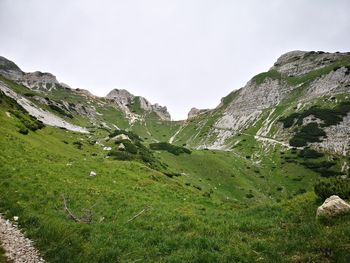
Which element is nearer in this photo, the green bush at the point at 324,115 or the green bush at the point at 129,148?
the green bush at the point at 129,148

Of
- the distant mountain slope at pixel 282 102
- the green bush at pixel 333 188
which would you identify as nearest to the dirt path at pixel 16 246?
the green bush at pixel 333 188

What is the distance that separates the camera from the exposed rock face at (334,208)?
14953mm

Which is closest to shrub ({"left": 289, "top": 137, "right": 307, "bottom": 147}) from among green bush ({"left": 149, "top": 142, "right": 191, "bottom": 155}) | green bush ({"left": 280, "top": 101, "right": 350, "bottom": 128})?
green bush ({"left": 280, "top": 101, "right": 350, "bottom": 128})

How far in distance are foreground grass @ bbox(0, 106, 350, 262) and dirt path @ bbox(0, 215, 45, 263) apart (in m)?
0.46

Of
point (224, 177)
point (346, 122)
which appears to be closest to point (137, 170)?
point (224, 177)

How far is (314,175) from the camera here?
7731 cm

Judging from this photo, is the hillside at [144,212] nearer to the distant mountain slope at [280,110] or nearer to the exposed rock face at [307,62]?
the distant mountain slope at [280,110]

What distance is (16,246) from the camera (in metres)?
14.4

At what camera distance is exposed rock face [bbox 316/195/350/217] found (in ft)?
49.1

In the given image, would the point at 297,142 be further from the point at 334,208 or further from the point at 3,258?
the point at 3,258

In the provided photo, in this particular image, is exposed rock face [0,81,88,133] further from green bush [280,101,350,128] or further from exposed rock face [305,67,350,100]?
exposed rock face [305,67,350,100]

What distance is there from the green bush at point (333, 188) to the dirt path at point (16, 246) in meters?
16.1

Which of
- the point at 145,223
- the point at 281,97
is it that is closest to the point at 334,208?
the point at 145,223

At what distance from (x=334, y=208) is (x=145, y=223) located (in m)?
11.0
